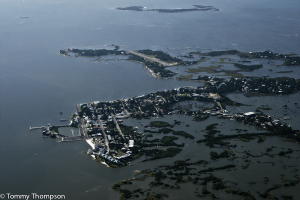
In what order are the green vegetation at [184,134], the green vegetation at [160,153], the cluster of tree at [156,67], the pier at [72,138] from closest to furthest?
1. the green vegetation at [160,153]
2. the pier at [72,138]
3. the green vegetation at [184,134]
4. the cluster of tree at [156,67]

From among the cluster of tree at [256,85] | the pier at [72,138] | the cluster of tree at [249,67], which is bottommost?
the pier at [72,138]

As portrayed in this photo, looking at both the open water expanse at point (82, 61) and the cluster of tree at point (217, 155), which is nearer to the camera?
Answer: the open water expanse at point (82, 61)

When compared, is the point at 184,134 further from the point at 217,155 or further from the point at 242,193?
the point at 242,193

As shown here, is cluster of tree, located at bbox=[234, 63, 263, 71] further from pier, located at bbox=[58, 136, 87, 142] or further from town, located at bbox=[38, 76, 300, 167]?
pier, located at bbox=[58, 136, 87, 142]

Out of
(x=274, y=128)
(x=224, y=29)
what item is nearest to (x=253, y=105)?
(x=274, y=128)

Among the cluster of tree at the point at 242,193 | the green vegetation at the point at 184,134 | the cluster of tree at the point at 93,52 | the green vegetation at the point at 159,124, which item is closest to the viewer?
the cluster of tree at the point at 242,193

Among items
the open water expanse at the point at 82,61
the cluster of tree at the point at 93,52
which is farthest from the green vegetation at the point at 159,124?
the cluster of tree at the point at 93,52

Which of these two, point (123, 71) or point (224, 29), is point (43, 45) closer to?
point (123, 71)

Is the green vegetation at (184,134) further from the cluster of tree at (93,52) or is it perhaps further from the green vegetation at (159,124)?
the cluster of tree at (93,52)

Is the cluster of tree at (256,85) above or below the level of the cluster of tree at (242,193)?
above
